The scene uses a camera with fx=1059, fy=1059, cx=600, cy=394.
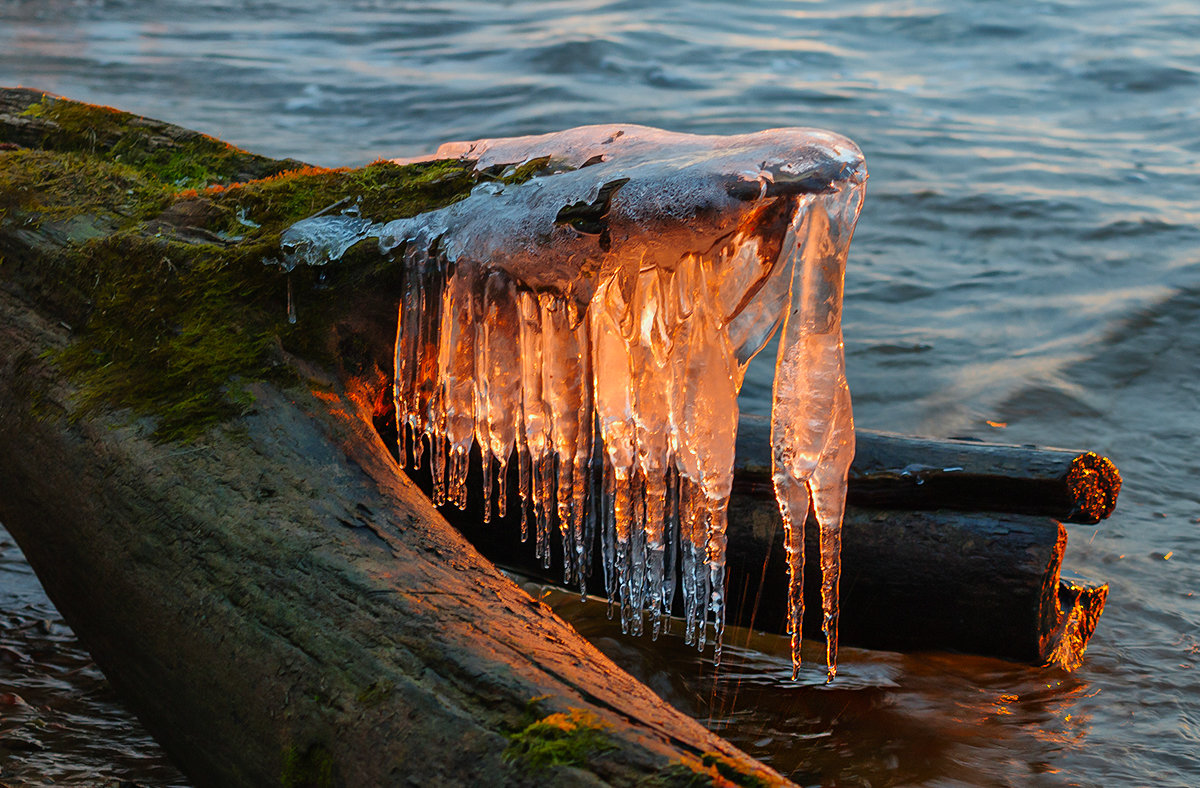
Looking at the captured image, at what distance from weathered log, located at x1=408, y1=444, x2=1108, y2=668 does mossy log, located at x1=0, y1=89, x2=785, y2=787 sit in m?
0.70

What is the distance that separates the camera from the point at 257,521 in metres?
2.15

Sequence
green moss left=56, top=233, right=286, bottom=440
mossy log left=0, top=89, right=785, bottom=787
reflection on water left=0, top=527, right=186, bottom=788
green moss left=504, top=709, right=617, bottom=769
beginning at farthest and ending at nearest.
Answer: reflection on water left=0, top=527, right=186, bottom=788
green moss left=56, top=233, right=286, bottom=440
mossy log left=0, top=89, right=785, bottom=787
green moss left=504, top=709, right=617, bottom=769

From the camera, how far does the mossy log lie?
5.71 feet

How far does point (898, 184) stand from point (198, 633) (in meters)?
8.23

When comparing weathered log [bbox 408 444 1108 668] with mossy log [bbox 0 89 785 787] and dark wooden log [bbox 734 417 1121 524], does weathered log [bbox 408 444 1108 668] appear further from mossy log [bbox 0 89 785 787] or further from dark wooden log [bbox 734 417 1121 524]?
mossy log [bbox 0 89 785 787]

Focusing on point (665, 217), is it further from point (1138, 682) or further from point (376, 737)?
point (1138, 682)

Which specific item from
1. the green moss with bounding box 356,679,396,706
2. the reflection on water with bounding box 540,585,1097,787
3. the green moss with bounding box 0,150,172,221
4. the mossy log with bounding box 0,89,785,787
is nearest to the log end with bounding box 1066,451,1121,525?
the reflection on water with bounding box 540,585,1097,787

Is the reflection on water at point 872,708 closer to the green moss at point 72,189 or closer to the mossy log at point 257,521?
the mossy log at point 257,521

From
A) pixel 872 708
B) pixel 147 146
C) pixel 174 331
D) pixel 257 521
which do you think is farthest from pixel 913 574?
pixel 147 146

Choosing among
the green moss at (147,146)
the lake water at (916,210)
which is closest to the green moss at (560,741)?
the lake water at (916,210)

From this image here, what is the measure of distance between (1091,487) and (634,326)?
1555 millimetres

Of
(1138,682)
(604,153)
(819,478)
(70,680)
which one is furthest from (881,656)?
(70,680)

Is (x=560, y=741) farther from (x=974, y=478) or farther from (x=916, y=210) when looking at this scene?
(x=916, y=210)

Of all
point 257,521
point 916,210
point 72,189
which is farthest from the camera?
point 916,210
